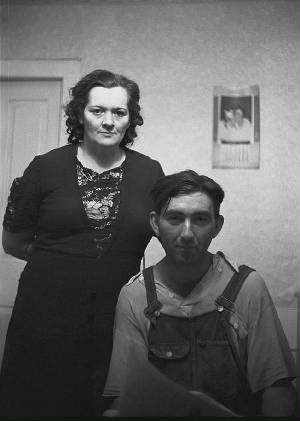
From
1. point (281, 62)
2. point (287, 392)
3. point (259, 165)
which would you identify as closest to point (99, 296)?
point (287, 392)

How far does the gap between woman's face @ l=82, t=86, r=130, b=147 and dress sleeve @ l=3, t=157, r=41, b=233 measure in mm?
177

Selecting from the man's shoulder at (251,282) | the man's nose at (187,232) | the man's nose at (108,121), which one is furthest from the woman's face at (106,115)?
the man's shoulder at (251,282)

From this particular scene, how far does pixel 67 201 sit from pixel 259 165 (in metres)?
0.57

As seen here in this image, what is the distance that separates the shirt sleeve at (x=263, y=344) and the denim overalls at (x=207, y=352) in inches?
1.0

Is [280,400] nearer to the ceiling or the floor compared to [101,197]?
nearer to the floor

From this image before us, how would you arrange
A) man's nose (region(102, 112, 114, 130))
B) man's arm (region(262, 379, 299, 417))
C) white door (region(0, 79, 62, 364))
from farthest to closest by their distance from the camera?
1. white door (region(0, 79, 62, 364))
2. man's nose (region(102, 112, 114, 130))
3. man's arm (region(262, 379, 299, 417))

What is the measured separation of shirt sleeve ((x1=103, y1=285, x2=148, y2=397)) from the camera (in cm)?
92

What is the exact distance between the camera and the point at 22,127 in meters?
1.31

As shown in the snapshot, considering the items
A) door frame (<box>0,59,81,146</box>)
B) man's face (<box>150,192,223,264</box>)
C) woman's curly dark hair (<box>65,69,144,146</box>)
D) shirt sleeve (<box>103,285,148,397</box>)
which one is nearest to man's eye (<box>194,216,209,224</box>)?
man's face (<box>150,192,223,264</box>)

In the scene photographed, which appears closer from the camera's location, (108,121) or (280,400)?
(280,400)

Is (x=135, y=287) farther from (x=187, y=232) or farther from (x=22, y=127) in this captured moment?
(x=22, y=127)

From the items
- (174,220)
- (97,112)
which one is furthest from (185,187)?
(97,112)

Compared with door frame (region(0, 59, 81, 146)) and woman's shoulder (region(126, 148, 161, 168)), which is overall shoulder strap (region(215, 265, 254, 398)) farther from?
door frame (region(0, 59, 81, 146))

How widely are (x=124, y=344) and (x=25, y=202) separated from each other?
44cm
